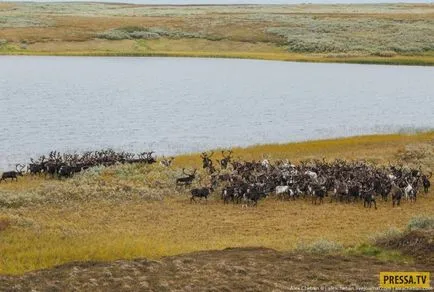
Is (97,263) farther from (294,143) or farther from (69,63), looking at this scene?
(69,63)

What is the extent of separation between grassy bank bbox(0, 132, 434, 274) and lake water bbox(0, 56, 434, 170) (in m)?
9.73

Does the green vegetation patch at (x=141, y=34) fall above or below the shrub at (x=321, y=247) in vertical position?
above

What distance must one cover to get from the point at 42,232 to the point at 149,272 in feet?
21.4

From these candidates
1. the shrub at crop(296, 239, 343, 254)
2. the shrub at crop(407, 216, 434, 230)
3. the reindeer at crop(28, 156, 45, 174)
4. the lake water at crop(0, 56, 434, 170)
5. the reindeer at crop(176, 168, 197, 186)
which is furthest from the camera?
the lake water at crop(0, 56, 434, 170)

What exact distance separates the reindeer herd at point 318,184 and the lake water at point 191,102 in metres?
12.9

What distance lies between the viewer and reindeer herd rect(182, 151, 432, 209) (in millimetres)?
26203

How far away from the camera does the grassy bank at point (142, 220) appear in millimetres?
18312

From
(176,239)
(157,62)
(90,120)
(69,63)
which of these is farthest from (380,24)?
(176,239)

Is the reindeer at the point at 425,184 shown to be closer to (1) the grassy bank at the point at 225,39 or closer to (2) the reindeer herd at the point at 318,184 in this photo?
(2) the reindeer herd at the point at 318,184

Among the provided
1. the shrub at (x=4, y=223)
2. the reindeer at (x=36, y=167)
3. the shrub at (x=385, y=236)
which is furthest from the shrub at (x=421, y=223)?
the reindeer at (x=36, y=167)

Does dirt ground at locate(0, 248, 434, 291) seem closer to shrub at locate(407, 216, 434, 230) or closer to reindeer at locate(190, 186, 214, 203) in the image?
shrub at locate(407, 216, 434, 230)

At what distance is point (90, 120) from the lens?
49.8 m

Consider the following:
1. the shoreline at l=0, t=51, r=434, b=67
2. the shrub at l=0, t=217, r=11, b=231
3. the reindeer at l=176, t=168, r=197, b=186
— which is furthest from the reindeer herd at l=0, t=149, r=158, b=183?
the shoreline at l=0, t=51, r=434, b=67

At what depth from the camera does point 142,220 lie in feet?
77.1
